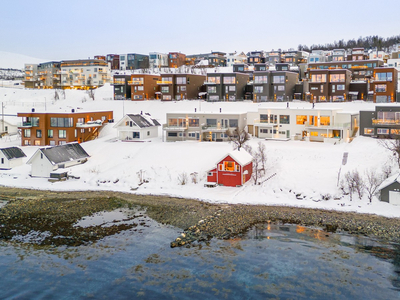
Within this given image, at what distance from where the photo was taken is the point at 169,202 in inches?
1227

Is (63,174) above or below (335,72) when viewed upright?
below

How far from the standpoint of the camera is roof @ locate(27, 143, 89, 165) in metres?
38.9

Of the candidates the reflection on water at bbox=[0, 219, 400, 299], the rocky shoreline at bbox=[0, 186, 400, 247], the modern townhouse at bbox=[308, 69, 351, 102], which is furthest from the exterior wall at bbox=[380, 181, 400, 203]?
the modern townhouse at bbox=[308, 69, 351, 102]

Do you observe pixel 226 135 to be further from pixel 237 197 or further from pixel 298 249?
pixel 298 249

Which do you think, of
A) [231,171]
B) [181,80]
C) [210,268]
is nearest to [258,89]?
[181,80]

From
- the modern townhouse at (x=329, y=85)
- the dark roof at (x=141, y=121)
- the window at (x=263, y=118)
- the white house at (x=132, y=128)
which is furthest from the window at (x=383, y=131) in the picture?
the white house at (x=132, y=128)

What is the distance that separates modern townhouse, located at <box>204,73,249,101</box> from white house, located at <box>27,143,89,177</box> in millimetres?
37013

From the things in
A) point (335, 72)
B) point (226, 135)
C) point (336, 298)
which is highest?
point (335, 72)

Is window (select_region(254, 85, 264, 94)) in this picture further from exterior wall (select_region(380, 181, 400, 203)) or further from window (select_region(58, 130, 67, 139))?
exterior wall (select_region(380, 181, 400, 203))

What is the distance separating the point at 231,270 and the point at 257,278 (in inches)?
59.1

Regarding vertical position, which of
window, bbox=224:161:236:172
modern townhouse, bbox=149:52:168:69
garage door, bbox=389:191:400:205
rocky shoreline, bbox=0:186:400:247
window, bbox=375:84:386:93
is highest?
modern townhouse, bbox=149:52:168:69

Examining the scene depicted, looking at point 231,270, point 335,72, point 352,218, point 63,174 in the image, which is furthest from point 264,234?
point 335,72

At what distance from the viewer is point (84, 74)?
110875 mm

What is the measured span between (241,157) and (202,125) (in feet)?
48.2
